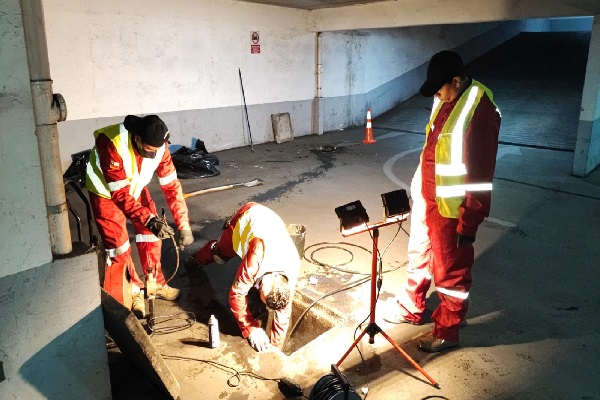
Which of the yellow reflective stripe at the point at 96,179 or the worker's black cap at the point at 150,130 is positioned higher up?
the worker's black cap at the point at 150,130

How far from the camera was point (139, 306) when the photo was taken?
3756 millimetres

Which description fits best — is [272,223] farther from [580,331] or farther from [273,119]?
[273,119]

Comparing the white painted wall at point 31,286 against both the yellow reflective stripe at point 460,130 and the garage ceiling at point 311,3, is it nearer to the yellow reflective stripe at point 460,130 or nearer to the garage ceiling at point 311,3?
the yellow reflective stripe at point 460,130

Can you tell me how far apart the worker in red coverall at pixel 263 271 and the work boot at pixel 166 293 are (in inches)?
29.2

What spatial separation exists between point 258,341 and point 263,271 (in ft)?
1.80

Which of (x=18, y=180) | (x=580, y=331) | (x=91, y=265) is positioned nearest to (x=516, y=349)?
(x=580, y=331)

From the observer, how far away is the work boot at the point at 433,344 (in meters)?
3.31

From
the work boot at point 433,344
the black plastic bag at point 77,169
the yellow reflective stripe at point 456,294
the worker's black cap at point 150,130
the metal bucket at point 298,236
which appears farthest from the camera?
the black plastic bag at point 77,169

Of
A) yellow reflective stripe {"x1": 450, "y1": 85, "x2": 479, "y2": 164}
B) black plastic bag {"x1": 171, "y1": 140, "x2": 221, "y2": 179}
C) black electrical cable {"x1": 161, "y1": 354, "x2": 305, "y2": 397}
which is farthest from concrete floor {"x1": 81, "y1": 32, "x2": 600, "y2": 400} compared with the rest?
yellow reflective stripe {"x1": 450, "y1": 85, "x2": 479, "y2": 164}

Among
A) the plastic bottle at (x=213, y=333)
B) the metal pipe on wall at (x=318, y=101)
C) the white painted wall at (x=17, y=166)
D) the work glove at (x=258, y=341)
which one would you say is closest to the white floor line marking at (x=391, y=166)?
the metal pipe on wall at (x=318, y=101)

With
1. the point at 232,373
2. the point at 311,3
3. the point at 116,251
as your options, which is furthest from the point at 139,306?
the point at 311,3

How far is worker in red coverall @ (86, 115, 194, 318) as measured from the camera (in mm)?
3516

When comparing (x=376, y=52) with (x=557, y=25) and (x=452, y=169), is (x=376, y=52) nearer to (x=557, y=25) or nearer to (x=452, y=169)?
(x=557, y=25)

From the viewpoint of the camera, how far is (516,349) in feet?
11.1
